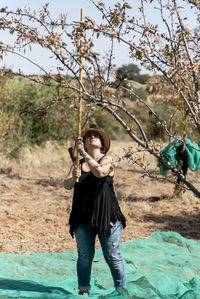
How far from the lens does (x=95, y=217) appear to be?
356 centimetres

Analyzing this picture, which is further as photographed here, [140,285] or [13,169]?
[13,169]

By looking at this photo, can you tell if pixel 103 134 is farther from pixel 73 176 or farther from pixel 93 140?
pixel 73 176

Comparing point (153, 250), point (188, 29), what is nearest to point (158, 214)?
point (153, 250)

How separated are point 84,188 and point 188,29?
1.72 metres

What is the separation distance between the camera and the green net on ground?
3.88 meters

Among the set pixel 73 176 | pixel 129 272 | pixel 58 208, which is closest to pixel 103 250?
pixel 73 176

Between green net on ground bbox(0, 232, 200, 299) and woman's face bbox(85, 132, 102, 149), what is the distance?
1308 millimetres

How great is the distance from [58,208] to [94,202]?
5143mm

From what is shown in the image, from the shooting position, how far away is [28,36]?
131 inches

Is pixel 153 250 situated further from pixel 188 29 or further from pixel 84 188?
pixel 188 29

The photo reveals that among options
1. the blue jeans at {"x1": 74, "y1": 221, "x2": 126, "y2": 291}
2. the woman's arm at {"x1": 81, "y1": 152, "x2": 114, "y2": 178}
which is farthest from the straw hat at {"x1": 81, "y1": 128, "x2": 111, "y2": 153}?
the blue jeans at {"x1": 74, "y1": 221, "x2": 126, "y2": 291}

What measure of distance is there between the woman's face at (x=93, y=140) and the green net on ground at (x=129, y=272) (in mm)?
1308

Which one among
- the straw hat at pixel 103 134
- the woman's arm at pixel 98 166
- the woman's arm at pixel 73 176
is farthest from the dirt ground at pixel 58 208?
the woman's arm at pixel 73 176

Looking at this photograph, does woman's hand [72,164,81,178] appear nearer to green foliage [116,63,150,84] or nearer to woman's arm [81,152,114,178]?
woman's arm [81,152,114,178]
